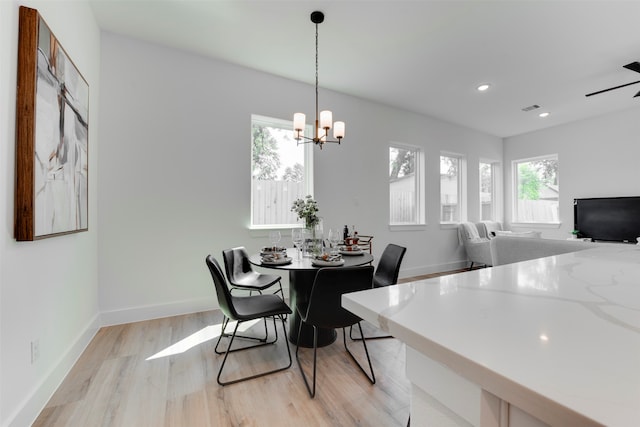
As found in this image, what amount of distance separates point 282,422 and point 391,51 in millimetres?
3453

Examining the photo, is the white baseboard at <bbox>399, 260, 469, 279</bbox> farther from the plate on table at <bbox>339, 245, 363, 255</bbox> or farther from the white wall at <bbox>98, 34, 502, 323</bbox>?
the plate on table at <bbox>339, 245, 363, 255</bbox>

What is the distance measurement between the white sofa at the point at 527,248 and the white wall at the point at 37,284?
372 centimetres

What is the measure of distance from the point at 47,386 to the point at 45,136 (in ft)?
4.81

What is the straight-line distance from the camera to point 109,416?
1539 mm

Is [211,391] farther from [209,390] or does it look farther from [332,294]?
[332,294]

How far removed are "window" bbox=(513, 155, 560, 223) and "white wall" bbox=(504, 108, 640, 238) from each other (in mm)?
166

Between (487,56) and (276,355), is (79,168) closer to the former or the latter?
(276,355)

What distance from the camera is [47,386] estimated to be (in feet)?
5.42

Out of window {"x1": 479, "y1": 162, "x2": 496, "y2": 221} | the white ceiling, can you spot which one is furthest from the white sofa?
window {"x1": 479, "y1": 162, "x2": 496, "y2": 221}

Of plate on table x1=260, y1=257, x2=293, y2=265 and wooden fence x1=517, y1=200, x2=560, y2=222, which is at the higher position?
wooden fence x1=517, y1=200, x2=560, y2=222

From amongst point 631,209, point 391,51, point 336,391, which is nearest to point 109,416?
point 336,391

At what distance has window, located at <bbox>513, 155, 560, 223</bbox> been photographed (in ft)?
18.4

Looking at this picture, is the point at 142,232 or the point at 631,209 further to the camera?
the point at 631,209

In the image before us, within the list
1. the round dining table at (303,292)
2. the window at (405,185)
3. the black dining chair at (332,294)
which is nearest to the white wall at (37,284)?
the round dining table at (303,292)
